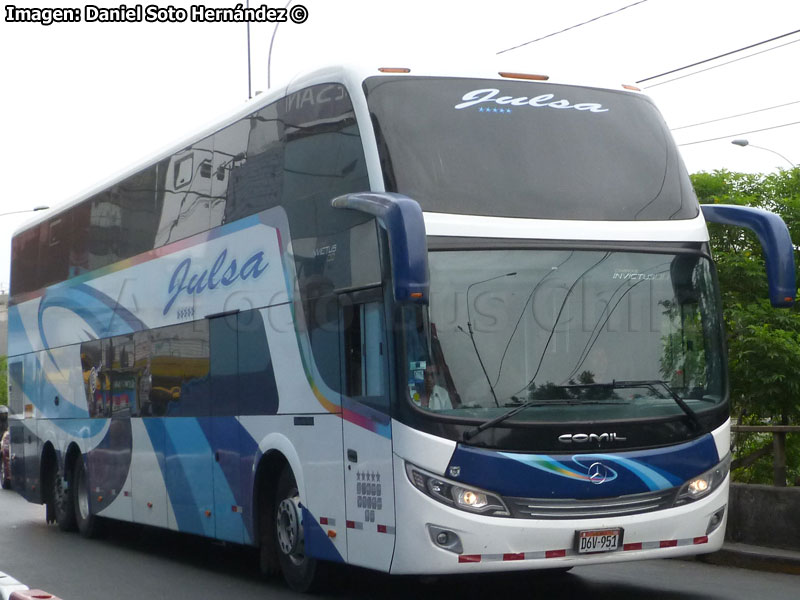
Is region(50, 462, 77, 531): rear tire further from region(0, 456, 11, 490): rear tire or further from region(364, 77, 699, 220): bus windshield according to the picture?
region(0, 456, 11, 490): rear tire

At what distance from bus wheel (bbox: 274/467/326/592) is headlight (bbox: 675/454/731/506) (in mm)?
2982

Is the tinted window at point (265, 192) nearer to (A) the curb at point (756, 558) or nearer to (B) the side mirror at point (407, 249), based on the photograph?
(B) the side mirror at point (407, 249)

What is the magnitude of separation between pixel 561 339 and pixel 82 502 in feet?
32.0

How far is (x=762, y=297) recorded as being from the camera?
13906mm

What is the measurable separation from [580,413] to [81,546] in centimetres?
890

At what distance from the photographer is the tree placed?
1285 cm

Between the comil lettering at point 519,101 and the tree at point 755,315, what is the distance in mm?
3738

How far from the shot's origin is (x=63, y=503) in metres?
17.8

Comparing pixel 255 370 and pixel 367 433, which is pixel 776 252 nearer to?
pixel 367 433

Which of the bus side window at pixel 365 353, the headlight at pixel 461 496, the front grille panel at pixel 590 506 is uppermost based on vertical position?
the bus side window at pixel 365 353

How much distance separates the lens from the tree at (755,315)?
12852mm

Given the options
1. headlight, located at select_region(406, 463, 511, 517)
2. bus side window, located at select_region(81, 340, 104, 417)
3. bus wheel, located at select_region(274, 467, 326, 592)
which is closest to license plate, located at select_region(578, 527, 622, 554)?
headlight, located at select_region(406, 463, 511, 517)

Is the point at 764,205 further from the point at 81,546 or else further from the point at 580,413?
the point at 81,546

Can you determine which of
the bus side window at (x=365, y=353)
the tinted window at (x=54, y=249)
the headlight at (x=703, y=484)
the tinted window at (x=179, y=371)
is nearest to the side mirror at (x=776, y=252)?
the headlight at (x=703, y=484)
